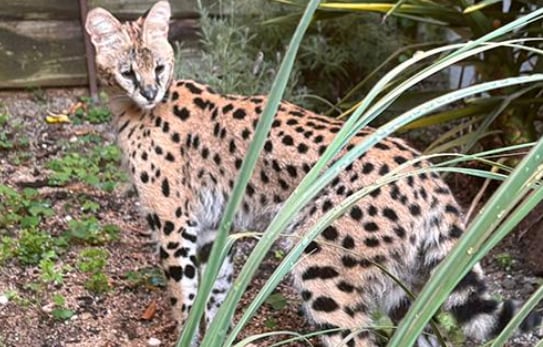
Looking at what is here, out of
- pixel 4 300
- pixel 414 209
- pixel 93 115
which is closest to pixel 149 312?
pixel 4 300

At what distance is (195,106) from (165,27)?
0.33 metres

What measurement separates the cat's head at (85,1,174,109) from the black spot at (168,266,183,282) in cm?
62

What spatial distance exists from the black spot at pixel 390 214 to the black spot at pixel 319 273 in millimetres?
232

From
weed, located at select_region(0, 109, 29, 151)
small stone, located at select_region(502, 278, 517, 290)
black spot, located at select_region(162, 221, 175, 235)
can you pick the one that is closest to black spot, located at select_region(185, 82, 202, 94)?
black spot, located at select_region(162, 221, 175, 235)

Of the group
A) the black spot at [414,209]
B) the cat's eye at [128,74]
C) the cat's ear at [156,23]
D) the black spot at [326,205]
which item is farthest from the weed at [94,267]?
the black spot at [414,209]

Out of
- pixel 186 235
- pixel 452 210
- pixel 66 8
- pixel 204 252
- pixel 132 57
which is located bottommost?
pixel 204 252

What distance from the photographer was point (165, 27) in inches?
136

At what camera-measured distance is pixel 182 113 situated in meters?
3.47

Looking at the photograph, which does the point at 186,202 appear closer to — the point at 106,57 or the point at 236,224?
the point at 236,224

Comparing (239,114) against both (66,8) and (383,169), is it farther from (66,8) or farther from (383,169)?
(66,8)

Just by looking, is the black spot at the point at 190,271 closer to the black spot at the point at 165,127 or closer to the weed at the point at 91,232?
the black spot at the point at 165,127

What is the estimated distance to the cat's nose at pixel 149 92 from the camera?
3332 millimetres

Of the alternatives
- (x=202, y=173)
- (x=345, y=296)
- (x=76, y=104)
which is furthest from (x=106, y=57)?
(x=76, y=104)

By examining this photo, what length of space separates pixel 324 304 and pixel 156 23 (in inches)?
53.5
